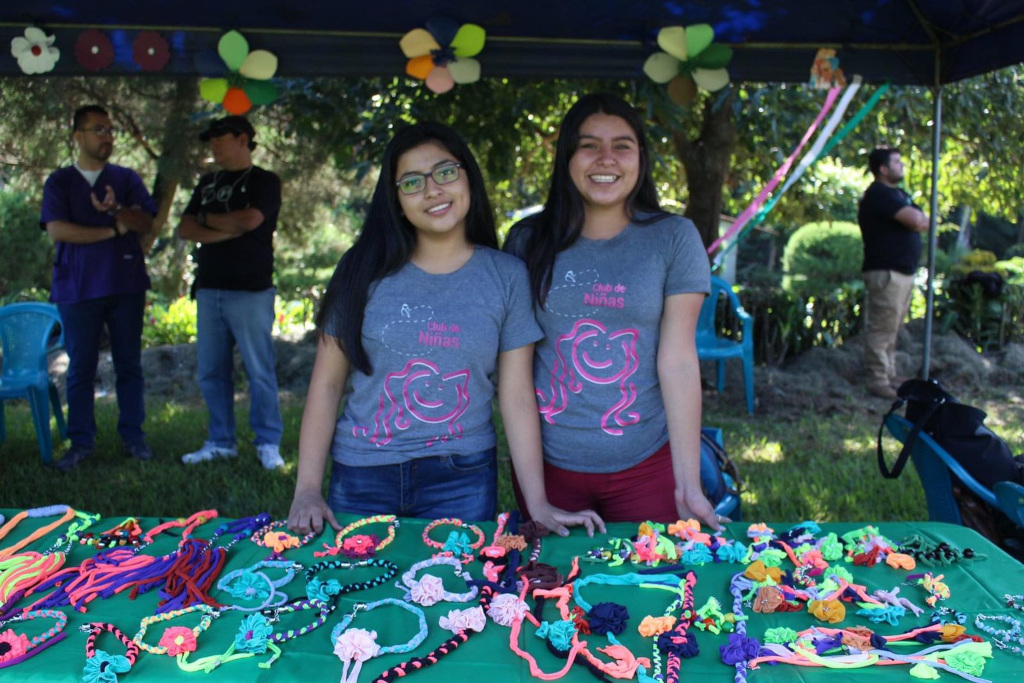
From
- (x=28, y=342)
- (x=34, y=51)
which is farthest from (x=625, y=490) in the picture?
(x=28, y=342)

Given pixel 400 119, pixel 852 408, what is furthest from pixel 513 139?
pixel 852 408

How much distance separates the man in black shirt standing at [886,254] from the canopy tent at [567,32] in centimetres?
278

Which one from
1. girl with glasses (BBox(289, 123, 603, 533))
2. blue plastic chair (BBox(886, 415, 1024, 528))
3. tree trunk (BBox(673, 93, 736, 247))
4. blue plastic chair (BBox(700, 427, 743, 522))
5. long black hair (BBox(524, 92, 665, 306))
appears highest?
tree trunk (BBox(673, 93, 736, 247))

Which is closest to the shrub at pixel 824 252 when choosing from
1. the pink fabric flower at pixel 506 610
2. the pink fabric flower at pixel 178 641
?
the pink fabric flower at pixel 506 610

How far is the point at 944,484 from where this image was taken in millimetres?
2420

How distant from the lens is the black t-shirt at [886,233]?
638 cm

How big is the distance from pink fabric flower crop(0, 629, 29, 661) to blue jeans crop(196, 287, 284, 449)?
3351mm

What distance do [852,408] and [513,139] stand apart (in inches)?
130

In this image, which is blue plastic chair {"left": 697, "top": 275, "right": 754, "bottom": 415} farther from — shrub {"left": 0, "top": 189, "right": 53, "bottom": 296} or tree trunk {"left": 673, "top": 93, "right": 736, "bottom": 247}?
shrub {"left": 0, "top": 189, "right": 53, "bottom": 296}

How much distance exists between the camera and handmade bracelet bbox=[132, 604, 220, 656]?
1.34m

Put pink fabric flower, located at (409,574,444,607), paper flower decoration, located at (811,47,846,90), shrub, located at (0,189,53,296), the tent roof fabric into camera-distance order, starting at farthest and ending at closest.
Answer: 1. shrub, located at (0,189,53,296)
2. paper flower decoration, located at (811,47,846,90)
3. the tent roof fabric
4. pink fabric flower, located at (409,574,444,607)

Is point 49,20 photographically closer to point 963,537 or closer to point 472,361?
point 472,361

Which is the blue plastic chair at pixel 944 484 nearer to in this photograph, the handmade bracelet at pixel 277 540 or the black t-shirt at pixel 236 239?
the handmade bracelet at pixel 277 540

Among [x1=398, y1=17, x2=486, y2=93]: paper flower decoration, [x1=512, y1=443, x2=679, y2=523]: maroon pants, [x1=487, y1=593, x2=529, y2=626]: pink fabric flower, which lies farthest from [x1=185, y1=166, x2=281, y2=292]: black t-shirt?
[x1=487, y1=593, x2=529, y2=626]: pink fabric flower
